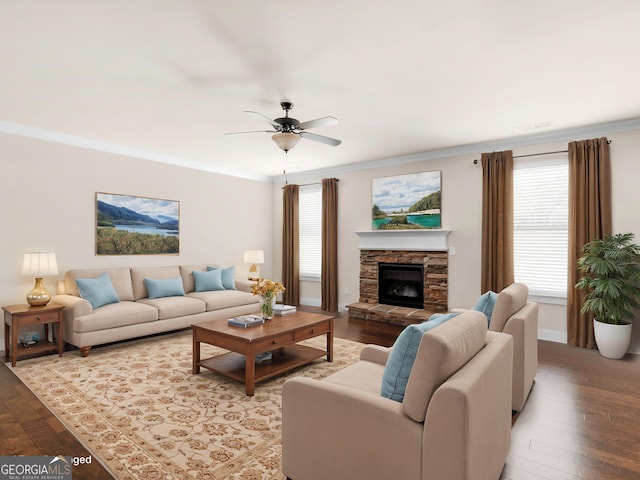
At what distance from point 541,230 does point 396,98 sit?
2883 mm

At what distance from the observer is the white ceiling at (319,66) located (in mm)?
2322

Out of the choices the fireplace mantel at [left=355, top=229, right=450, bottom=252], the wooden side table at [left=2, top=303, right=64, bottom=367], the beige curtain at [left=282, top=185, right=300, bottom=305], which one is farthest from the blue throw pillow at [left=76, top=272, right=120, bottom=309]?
the fireplace mantel at [left=355, top=229, right=450, bottom=252]

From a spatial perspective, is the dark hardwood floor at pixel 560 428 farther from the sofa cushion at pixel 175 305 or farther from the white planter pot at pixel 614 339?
the sofa cushion at pixel 175 305

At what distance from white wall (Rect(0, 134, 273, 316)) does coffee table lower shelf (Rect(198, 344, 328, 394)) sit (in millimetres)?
2734

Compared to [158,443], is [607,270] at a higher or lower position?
higher

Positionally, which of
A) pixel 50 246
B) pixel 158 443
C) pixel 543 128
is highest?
pixel 543 128

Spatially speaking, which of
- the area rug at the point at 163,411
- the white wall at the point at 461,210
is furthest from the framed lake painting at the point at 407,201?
the area rug at the point at 163,411

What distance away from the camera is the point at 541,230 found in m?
4.99

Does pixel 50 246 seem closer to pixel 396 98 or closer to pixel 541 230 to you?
pixel 396 98

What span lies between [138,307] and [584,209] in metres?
5.66

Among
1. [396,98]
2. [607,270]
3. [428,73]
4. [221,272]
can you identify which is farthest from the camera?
[221,272]

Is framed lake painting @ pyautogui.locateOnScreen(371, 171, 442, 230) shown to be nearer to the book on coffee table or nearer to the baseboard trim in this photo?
the baseboard trim

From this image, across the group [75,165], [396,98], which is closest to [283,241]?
→ [75,165]

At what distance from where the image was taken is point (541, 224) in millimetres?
4984
